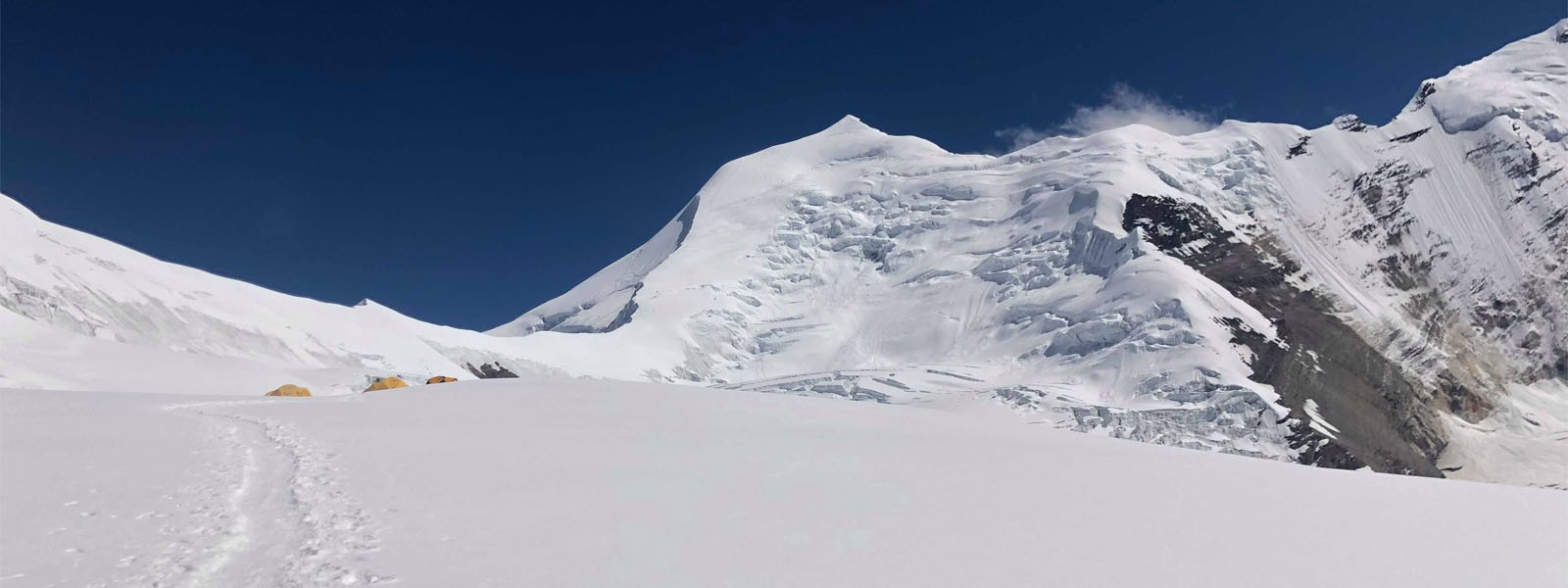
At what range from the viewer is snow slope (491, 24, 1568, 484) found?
11788cm

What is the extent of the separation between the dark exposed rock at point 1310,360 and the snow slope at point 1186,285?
45 cm

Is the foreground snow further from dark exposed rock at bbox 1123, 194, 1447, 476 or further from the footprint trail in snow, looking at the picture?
dark exposed rock at bbox 1123, 194, 1447, 476

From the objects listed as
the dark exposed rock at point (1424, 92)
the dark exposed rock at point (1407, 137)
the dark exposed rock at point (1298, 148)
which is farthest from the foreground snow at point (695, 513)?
the dark exposed rock at point (1424, 92)

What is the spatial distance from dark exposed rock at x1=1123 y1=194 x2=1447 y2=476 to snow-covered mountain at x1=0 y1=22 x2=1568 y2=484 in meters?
0.47

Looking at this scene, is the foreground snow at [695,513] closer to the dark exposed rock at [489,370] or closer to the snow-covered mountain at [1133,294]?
the snow-covered mountain at [1133,294]

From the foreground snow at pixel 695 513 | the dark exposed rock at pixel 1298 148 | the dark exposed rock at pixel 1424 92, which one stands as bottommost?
the foreground snow at pixel 695 513

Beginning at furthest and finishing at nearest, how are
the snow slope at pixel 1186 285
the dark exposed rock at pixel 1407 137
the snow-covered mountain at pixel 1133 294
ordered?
1. the dark exposed rock at pixel 1407 137
2. the snow slope at pixel 1186 285
3. the snow-covered mountain at pixel 1133 294

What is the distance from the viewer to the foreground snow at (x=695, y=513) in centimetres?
984

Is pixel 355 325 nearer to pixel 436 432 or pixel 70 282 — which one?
pixel 70 282

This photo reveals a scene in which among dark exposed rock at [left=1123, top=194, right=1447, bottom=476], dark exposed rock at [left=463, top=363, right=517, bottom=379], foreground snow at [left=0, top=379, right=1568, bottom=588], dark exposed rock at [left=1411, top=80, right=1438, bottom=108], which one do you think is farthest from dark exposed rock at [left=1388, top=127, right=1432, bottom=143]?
foreground snow at [left=0, top=379, right=1568, bottom=588]

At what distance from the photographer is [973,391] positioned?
382 ft

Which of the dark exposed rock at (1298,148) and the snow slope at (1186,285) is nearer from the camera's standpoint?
the snow slope at (1186,285)

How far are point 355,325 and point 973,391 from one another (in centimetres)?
6689

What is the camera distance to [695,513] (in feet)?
41.7
